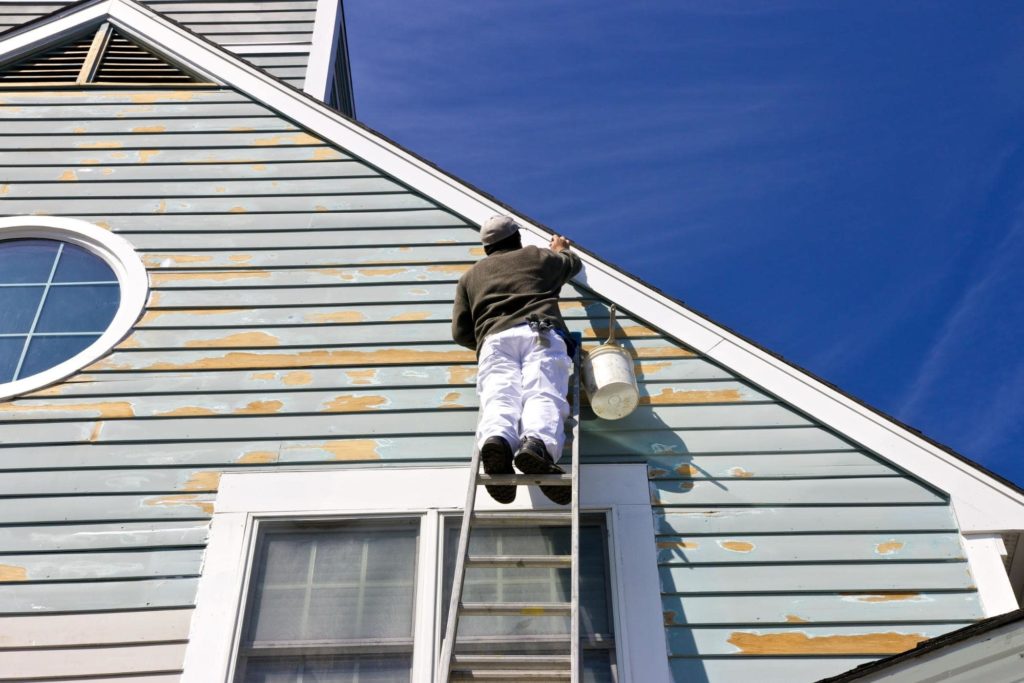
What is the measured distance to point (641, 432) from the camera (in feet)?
17.7

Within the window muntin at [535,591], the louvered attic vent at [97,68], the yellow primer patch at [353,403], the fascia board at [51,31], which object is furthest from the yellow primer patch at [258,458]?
the fascia board at [51,31]

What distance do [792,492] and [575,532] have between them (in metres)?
1.30

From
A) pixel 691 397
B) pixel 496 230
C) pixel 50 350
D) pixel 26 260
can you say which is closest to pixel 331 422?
pixel 496 230

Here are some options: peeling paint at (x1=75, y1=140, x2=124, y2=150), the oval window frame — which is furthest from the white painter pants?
peeling paint at (x1=75, y1=140, x2=124, y2=150)

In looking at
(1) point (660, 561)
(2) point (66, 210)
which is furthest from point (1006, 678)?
(2) point (66, 210)

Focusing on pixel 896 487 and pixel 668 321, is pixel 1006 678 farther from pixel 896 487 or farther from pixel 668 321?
pixel 668 321

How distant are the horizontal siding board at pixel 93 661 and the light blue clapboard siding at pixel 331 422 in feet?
0.69

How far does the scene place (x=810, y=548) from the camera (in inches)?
192

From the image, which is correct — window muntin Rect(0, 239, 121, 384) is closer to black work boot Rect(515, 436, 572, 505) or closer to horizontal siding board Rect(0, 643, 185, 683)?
horizontal siding board Rect(0, 643, 185, 683)

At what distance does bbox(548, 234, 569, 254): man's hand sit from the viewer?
5.86m

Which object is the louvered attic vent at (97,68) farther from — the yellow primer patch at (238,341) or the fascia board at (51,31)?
the yellow primer patch at (238,341)

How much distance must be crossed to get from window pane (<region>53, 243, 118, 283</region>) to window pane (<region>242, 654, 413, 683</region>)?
258 cm

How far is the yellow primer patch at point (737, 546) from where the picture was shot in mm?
4884

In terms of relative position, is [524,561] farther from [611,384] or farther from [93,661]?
[93,661]
